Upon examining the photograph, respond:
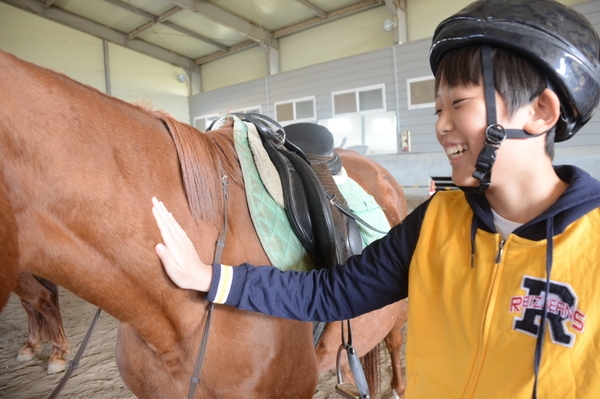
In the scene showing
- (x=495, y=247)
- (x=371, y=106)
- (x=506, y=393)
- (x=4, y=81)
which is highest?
(x=371, y=106)

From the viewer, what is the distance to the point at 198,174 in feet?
3.06

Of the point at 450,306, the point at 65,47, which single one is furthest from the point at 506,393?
the point at 65,47

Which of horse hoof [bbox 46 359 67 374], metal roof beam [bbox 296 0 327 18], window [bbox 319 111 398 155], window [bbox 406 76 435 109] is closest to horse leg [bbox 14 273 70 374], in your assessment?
horse hoof [bbox 46 359 67 374]

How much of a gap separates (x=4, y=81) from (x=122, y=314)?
0.52 meters

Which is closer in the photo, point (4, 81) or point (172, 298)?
point (4, 81)

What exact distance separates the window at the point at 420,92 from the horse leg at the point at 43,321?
7250 mm

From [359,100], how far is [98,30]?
7852 millimetres

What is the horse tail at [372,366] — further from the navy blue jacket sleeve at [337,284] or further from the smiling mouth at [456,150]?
the smiling mouth at [456,150]

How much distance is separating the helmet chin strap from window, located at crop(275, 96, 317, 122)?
9.28m

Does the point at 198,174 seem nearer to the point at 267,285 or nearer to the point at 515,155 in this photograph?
the point at 267,285

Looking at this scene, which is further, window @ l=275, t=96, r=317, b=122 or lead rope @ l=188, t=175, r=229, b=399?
window @ l=275, t=96, r=317, b=122

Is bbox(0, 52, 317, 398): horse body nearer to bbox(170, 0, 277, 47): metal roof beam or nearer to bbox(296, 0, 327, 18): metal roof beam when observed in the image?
bbox(296, 0, 327, 18): metal roof beam

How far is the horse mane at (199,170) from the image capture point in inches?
36.1

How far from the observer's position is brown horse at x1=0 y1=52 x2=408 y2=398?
0.68 meters
